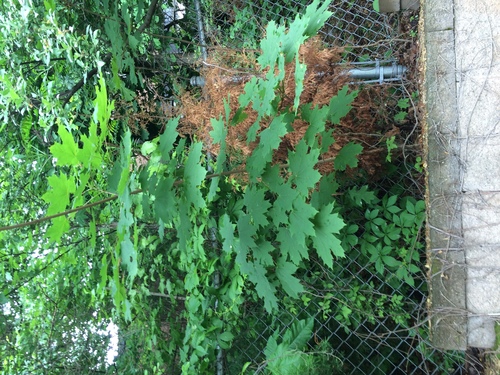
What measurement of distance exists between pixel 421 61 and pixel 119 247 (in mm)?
1741

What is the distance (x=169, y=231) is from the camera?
2.80 meters

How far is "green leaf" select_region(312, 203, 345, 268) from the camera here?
156 centimetres

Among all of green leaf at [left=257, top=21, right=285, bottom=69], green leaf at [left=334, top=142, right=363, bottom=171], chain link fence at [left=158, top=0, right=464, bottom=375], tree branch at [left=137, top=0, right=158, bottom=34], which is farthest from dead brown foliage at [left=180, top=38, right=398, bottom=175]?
tree branch at [left=137, top=0, right=158, bottom=34]

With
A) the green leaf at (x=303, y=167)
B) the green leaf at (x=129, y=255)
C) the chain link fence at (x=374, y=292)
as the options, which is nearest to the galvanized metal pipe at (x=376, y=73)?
the chain link fence at (x=374, y=292)

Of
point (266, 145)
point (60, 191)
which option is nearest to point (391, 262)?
point (266, 145)

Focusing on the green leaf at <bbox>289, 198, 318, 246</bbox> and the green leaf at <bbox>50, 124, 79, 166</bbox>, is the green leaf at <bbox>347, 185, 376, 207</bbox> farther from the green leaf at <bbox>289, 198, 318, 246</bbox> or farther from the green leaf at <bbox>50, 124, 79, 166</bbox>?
the green leaf at <bbox>50, 124, 79, 166</bbox>

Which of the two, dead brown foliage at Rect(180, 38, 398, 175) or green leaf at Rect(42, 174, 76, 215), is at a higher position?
dead brown foliage at Rect(180, 38, 398, 175)

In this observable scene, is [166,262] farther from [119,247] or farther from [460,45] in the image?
[460,45]

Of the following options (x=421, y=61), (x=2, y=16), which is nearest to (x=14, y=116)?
(x=2, y=16)

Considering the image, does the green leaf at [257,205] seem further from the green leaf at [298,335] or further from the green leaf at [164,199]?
the green leaf at [298,335]

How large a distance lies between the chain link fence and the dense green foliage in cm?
2

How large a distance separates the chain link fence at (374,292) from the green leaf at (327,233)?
0.85m

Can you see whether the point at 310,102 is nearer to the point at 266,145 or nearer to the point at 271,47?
the point at 271,47

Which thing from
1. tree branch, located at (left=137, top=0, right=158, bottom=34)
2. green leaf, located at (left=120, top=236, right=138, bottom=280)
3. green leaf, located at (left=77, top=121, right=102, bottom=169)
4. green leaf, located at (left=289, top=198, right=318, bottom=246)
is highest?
tree branch, located at (left=137, top=0, right=158, bottom=34)
